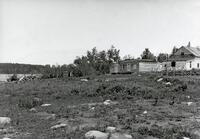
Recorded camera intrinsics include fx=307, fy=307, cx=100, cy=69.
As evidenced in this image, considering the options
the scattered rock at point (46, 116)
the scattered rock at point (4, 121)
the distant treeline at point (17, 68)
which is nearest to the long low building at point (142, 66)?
the distant treeline at point (17, 68)

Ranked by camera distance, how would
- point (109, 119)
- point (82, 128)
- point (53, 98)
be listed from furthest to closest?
point (53, 98), point (109, 119), point (82, 128)

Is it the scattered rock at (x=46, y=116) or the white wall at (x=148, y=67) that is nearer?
the scattered rock at (x=46, y=116)

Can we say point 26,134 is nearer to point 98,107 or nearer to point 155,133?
point 155,133

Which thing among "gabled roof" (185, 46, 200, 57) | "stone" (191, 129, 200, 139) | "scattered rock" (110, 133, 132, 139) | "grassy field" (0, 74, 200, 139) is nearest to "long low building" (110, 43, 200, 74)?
"gabled roof" (185, 46, 200, 57)

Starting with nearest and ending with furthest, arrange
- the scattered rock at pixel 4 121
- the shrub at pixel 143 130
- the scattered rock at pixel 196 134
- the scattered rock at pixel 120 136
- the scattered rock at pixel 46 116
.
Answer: the scattered rock at pixel 120 136 → the scattered rock at pixel 196 134 → the shrub at pixel 143 130 → the scattered rock at pixel 4 121 → the scattered rock at pixel 46 116

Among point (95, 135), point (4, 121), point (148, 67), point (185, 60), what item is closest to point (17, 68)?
point (148, 67)

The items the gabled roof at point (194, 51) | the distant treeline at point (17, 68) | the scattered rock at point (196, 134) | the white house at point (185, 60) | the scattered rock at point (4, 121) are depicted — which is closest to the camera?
the scattered rock at point (196, 134)

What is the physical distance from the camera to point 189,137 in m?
9.44

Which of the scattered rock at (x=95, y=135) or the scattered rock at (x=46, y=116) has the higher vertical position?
the scattered rock at (x=46, y=116)

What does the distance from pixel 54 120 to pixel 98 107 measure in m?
2.96

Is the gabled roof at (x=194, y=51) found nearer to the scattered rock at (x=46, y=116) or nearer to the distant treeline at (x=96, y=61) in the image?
the distant treeline at (x=96, y=61)

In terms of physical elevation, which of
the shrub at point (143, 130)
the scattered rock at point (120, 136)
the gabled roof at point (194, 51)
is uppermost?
the gabled roof at point (194, 51)

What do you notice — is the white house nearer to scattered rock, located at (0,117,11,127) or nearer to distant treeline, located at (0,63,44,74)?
distant treeline, located at (0,63,44,74)

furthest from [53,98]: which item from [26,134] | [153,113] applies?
[26,134]
